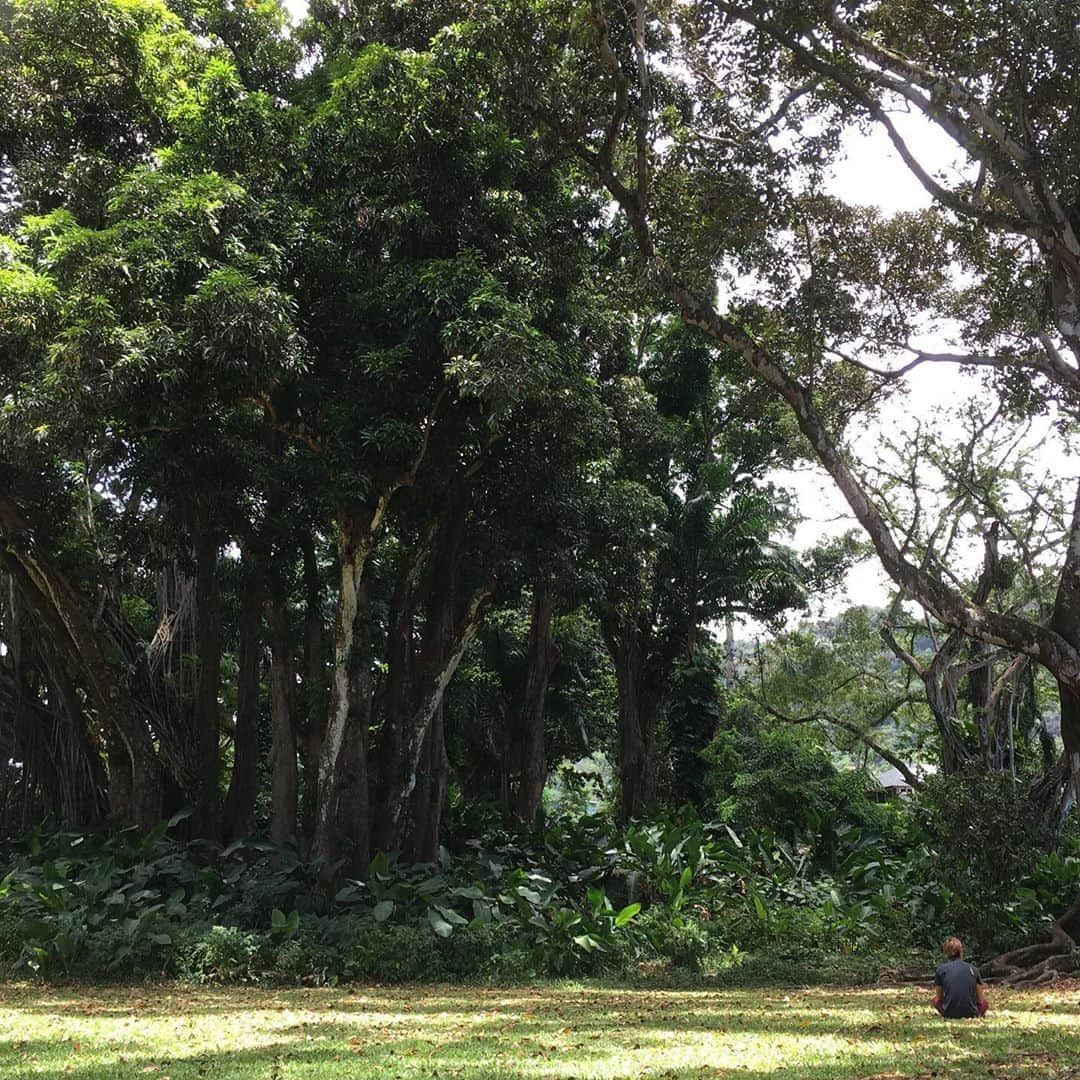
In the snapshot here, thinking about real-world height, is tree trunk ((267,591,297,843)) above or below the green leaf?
above

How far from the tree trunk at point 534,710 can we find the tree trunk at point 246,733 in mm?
5870

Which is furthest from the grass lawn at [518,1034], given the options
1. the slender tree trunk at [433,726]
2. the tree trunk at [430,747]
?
the slender tree trunk at [433,726]

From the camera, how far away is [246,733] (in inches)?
623

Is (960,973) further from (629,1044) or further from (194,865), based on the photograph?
(194,865)

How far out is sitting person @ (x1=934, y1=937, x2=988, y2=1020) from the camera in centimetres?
864

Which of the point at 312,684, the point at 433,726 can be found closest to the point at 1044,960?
the point at 433,726

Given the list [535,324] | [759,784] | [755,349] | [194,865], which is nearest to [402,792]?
[194,865]

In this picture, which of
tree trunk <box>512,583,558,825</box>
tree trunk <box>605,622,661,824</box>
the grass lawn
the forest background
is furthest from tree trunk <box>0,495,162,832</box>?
tree trunk <box>605,622,661,824</box>

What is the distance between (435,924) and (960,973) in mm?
5637

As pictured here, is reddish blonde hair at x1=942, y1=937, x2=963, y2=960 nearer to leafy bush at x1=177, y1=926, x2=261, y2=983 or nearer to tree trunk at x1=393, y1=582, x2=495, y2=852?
leafy bush at x1=177, y1=926, x2=261, y2=983

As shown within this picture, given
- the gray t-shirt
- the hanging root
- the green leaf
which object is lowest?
the hanging root

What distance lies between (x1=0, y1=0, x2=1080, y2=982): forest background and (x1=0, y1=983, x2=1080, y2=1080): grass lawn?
1.33 meters

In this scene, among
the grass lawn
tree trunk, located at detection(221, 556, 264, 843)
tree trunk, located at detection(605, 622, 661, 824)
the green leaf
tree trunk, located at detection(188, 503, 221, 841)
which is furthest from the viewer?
tree trunk, located at detection(605, 622, 661, 824)

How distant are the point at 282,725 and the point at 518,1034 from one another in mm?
8022
